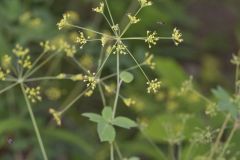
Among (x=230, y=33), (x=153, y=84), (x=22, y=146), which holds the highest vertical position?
(x=230, y=33)

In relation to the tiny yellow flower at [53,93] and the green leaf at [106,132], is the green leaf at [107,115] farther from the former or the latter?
the tiny yellow flower at [53,93]

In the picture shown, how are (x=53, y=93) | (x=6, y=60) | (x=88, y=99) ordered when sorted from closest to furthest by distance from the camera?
(x=6, y=60) < (x=53, y=93) < (x=88, y=99)

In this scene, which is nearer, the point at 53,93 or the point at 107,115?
the point at 107,115

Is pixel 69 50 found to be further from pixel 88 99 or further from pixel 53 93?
pixel 88 99

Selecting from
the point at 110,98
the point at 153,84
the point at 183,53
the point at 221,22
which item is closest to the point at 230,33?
the point at 221,22

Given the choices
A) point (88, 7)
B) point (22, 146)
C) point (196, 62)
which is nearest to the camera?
point (22, 146)

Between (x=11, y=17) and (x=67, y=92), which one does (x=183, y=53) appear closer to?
(x=67, y=92)

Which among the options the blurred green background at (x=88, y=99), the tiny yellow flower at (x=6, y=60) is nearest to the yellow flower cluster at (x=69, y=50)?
the tiny yellow flower at (x=6, y=60)

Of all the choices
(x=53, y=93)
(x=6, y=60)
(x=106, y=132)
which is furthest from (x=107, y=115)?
(x=53, y=93)
